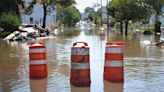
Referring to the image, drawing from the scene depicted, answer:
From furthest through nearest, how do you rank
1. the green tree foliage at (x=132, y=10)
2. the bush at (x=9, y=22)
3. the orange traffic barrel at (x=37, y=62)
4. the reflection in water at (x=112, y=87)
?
the green tree foliage at (x=132, y=10) → the bush at (x=9, y=22) → the orange traffic barrel at (x=37, y=62) → the reflection in water at (x=112, y=87)

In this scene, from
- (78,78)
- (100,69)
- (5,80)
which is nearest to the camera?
(78,78)

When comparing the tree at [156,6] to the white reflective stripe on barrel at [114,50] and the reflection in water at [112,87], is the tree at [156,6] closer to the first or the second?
the white reflective stripe on barrel at [114,50]

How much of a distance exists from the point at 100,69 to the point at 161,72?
1932 millimetres

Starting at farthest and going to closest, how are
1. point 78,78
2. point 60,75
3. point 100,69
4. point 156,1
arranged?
point 156,1 → point 100,69 → point 60,75 → point 78,78

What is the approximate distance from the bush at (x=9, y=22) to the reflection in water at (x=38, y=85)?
3022 cm

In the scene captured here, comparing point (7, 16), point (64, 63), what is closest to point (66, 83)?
point (64, 63)

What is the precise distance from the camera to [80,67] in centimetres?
1066

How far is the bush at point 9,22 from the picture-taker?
4141 centimetres

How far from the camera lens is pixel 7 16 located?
41406 mm

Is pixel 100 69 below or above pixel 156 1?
below

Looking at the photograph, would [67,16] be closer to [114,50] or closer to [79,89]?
[114,50]

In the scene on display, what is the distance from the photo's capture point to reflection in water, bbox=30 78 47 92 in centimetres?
1029

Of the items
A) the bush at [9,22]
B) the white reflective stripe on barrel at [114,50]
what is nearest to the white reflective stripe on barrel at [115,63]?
the white reflective stripe on barrel at [114,50]

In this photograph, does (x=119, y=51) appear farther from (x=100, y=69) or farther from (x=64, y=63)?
(x=64, y=63)
